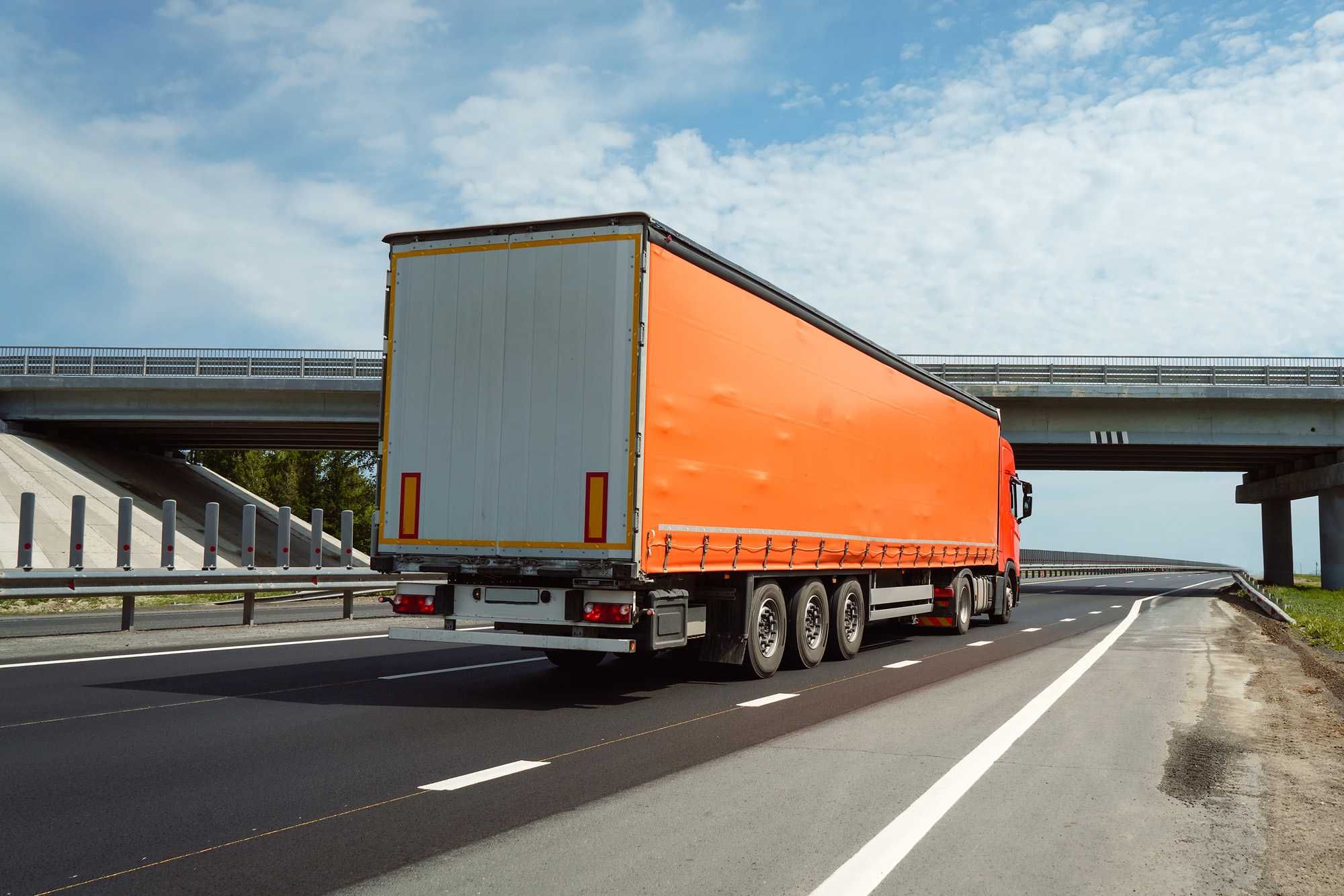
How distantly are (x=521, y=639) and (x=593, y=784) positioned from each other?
3183 millimetres

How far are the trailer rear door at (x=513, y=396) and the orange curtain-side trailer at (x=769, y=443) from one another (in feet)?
0.91

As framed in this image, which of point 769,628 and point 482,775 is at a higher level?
point 769,628

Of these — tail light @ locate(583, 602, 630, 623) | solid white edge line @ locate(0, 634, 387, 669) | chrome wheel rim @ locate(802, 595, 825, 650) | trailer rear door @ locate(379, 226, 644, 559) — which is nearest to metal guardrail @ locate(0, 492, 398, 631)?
solid white edge line @ locate(0, 634, 387, 669)

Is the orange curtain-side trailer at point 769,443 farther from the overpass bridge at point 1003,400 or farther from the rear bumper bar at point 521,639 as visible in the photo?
the overpass bridge at point 1003,400

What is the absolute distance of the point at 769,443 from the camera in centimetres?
1111

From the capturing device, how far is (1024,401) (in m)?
40.8

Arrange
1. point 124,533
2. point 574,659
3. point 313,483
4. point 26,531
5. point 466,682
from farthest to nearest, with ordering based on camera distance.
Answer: point 313,483 → point 124,533 → point 26,531 → point 574,659 → point 466,682

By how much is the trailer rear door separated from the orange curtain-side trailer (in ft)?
0.91

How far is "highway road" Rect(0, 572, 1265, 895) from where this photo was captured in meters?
4.67

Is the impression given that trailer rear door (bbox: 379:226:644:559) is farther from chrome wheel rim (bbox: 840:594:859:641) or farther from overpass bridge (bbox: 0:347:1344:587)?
overpass bridge (bbox: 0:347:1344:587)

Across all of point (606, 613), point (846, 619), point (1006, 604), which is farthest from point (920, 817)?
point (1006, 604)

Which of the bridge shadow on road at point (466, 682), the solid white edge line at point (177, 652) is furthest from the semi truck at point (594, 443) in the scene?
the solid white edge line at point (177, 652)

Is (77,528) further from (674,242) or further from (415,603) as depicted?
(674,242)

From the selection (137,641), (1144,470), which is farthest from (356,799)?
(1144,470)
